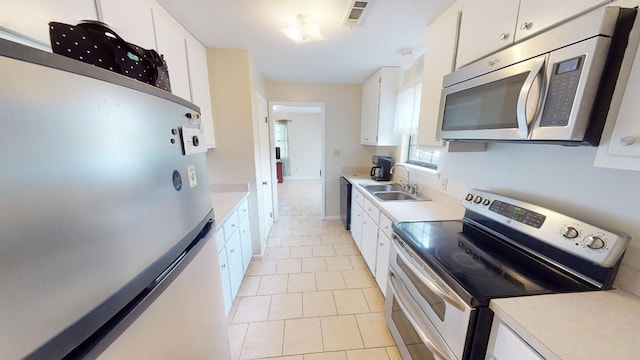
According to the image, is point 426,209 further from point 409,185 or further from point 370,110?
point 370,110

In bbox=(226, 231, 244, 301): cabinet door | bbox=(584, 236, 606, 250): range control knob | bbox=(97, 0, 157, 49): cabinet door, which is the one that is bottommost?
bbox=(226, 231, 244, 301): cabinet door

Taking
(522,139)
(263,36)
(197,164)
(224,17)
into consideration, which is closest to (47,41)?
(197,164)

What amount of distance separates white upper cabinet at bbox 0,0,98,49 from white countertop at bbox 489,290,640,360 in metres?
1.90

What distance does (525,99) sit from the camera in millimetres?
897

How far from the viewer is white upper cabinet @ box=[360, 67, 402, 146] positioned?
2904 mm

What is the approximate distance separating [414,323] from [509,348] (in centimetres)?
53

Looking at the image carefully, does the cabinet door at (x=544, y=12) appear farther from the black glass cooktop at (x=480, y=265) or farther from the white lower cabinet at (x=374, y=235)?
the white lower cabinet at (x=374, y=235)

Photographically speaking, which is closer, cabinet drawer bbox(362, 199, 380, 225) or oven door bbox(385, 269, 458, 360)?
oven door bbox(385, 269, 458, 360)

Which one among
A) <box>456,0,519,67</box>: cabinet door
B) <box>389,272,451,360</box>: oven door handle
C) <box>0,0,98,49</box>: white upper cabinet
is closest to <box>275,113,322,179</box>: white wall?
<box>456,0,519,67</box>: cabinet door

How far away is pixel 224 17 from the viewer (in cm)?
171

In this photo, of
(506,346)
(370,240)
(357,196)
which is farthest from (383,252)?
(506,346)

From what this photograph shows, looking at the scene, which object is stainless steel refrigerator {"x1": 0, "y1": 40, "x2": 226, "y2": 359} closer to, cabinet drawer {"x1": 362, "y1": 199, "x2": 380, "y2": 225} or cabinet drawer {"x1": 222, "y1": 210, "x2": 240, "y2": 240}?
cabinet drawer {"x1": 222, "y1": 210, "x2": 240, "y2": 240}

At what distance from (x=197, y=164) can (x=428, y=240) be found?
1307 millimetres

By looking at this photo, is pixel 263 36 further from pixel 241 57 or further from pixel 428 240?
pixel 428 240
